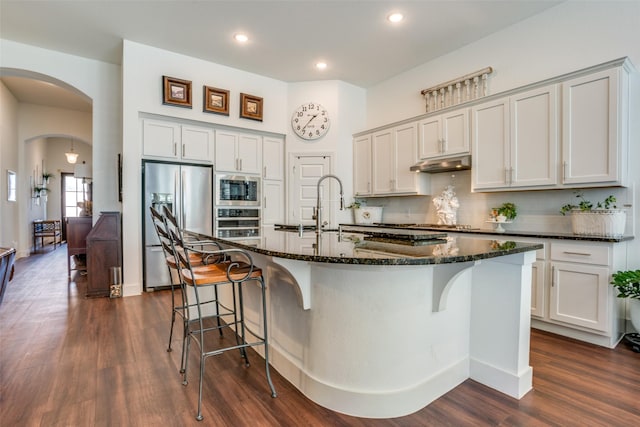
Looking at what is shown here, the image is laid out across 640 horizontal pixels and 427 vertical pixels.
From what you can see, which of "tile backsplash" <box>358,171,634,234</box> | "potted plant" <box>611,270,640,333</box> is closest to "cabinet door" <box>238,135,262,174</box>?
"tile backsplash" <box>358,171,634,234</box>

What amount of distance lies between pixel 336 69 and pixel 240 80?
4.69 ft

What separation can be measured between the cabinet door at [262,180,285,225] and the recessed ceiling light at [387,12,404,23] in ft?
8.89

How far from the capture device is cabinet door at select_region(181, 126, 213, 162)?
436 centimetres

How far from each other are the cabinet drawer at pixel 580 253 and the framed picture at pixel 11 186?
28.6 feet

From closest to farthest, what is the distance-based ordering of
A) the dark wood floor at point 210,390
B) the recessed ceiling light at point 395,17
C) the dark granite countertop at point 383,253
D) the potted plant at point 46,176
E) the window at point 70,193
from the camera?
the dark granite countertop at point 383,253 < the dark wood floor at point 210,390 < the recessed ceiling light at point 395,17 < the potted plant at point 46,176 < the window at point 70,193

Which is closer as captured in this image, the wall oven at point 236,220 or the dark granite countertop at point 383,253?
the dark granite countertop at point 383,253

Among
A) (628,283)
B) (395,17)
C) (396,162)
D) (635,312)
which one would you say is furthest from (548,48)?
(635,312)

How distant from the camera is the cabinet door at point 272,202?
16.4ft

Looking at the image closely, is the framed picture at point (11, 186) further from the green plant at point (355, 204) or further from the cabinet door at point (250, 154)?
the green plant at point (355, 204)

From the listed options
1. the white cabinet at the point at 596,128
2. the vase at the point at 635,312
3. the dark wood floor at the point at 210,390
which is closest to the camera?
the dark wood floor at the point at 210,390

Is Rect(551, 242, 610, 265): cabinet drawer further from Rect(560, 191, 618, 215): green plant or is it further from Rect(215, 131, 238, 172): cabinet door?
Rect(215, 131, 238, 172): cabinet door

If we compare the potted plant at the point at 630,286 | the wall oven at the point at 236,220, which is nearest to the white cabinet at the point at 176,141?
the wall oven at the point at 236,220

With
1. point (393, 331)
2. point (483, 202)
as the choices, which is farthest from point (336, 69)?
point (393, 331)

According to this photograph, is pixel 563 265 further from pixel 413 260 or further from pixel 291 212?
pixel 291 212
